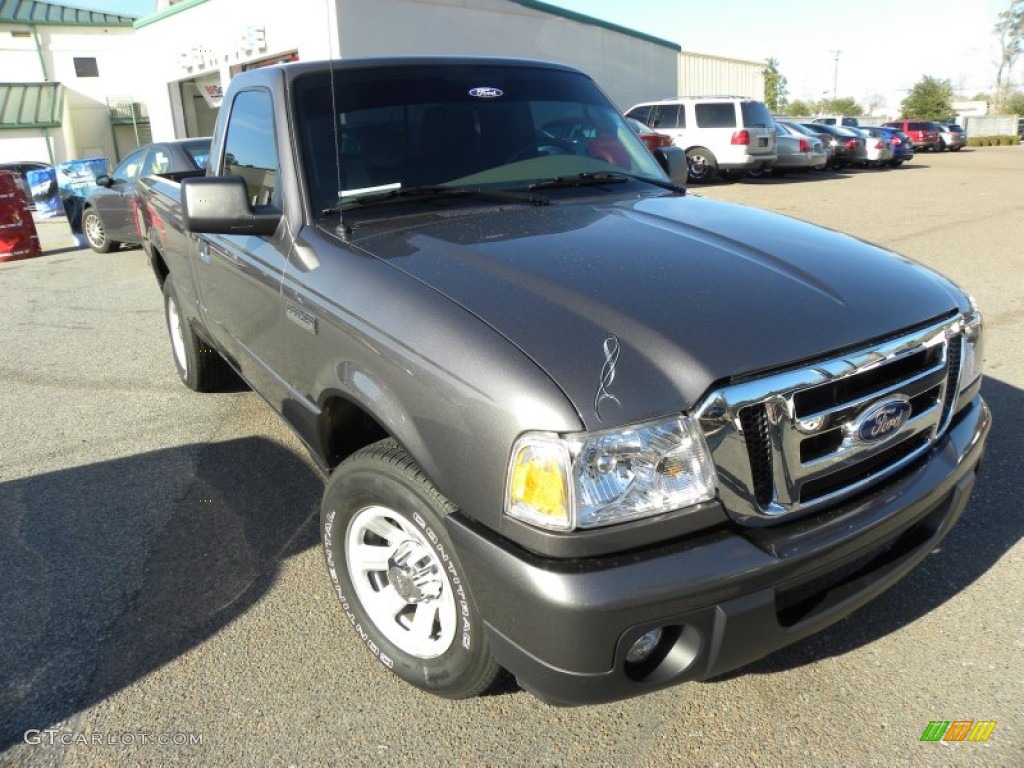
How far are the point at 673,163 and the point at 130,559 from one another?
325cm

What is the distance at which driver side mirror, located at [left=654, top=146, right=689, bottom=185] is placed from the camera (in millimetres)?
4172

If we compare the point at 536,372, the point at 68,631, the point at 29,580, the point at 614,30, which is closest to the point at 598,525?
the point at 536,372

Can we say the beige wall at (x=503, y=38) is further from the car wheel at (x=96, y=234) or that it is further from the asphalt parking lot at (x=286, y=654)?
the asphalt parking lot at (x=286, y=654)

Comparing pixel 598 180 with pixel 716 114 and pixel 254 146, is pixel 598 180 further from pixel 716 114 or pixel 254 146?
pixel 716 114

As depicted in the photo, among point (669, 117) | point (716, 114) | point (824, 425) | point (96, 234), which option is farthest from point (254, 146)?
point (669, 117)

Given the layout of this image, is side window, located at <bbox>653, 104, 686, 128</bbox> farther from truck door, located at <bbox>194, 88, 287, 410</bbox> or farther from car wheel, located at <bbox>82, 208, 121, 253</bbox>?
truck door, located at <bbox>194, 88, 287, 410</bbox>

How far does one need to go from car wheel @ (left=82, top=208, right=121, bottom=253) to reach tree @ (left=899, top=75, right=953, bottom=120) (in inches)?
2637

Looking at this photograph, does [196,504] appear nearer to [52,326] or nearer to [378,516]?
[378,516]

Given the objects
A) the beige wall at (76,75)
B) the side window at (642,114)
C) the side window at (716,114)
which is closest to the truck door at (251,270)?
the side window at (716,114)

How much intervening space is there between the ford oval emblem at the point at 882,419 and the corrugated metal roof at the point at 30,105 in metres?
37.8

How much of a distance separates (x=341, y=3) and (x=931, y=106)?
6258 centimetres

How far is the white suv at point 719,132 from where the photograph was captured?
1864 centimetres

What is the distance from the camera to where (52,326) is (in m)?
7.54

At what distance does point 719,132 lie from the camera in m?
18.9
